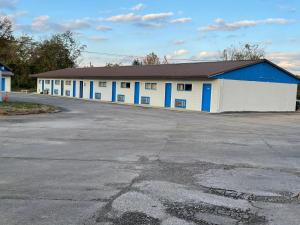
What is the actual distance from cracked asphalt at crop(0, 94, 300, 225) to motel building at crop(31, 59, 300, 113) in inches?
776

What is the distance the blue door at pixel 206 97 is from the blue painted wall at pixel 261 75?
1.40m

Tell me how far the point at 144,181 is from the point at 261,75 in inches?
1244

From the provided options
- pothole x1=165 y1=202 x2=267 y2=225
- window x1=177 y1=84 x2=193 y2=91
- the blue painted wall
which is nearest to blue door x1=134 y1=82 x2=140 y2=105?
window x1=177 y1=84 x2=193 y2=91

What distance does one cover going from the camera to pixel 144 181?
27.4 ft

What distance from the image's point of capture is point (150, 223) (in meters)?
5.85

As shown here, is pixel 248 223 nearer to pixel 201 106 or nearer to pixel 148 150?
pixel 148 150

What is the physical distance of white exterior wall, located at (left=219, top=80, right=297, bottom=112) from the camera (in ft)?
115

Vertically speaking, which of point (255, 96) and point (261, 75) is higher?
point (261, 75)

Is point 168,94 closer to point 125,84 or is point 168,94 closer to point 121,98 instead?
point 125,84

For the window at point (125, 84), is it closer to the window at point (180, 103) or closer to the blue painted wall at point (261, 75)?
the window at point (180, 103)

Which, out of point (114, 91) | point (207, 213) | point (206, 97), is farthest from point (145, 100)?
point (207, 213)

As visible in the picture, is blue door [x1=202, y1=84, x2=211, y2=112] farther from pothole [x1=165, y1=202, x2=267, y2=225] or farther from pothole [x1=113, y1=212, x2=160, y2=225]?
pothole [x1=113, y1=212, x2=160, y2=225]

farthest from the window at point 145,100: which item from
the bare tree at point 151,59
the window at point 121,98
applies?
the bare tree at point 151,59

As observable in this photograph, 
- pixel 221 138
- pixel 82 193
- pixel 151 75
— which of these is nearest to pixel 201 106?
pixel 151 75
